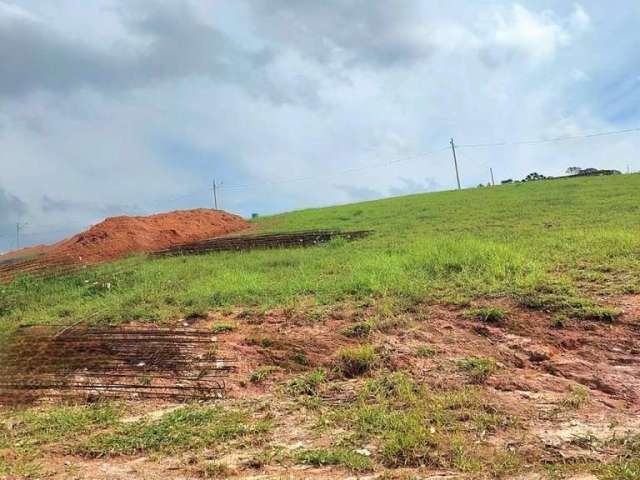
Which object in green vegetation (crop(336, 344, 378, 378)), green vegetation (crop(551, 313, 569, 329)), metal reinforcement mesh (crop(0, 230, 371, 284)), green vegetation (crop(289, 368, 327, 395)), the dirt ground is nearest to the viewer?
the dirt ground

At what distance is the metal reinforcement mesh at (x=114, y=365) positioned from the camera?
5.74 metres

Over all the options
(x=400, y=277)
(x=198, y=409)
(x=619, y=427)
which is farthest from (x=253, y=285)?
(x=619, y=427)

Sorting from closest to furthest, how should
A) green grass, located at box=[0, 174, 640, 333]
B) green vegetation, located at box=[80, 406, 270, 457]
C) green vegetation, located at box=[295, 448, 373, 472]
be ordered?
green vegetation, located at box=[295, 448, 373, 472] < green vegetation, located at box=[80, 406, 270, 457] < green grass, located at box=[0, 174, 640, 333]

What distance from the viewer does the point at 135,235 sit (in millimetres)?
20125

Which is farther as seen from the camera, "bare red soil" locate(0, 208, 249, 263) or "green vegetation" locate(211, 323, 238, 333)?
"bare red soil" locate(0, 208, 249, 263)

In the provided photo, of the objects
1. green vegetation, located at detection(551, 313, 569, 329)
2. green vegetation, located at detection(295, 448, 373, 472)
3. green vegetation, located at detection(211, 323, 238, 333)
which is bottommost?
green vegetation, located at detection(295, 448, 373, 472)

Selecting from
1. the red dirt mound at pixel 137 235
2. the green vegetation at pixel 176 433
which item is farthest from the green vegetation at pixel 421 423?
the red dirt mound at pixel 137 235

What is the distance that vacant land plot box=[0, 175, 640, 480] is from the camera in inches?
152

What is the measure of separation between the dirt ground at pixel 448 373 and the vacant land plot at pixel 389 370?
0.02 metres

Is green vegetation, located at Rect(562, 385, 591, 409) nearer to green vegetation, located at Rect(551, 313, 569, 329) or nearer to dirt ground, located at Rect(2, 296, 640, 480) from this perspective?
dirt ground, located at Rect(2, 296, 640, 480)

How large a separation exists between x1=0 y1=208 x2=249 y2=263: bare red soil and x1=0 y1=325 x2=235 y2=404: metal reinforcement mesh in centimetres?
1042

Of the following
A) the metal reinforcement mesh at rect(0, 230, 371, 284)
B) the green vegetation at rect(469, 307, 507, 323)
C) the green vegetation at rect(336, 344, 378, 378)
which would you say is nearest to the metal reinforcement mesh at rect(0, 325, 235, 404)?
the green vegetation at rect(336, 344, 378, 378)

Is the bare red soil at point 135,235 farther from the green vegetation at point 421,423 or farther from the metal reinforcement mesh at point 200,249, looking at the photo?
the green vegetation at point 421,423

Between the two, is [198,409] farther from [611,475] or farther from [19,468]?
[611,475]
